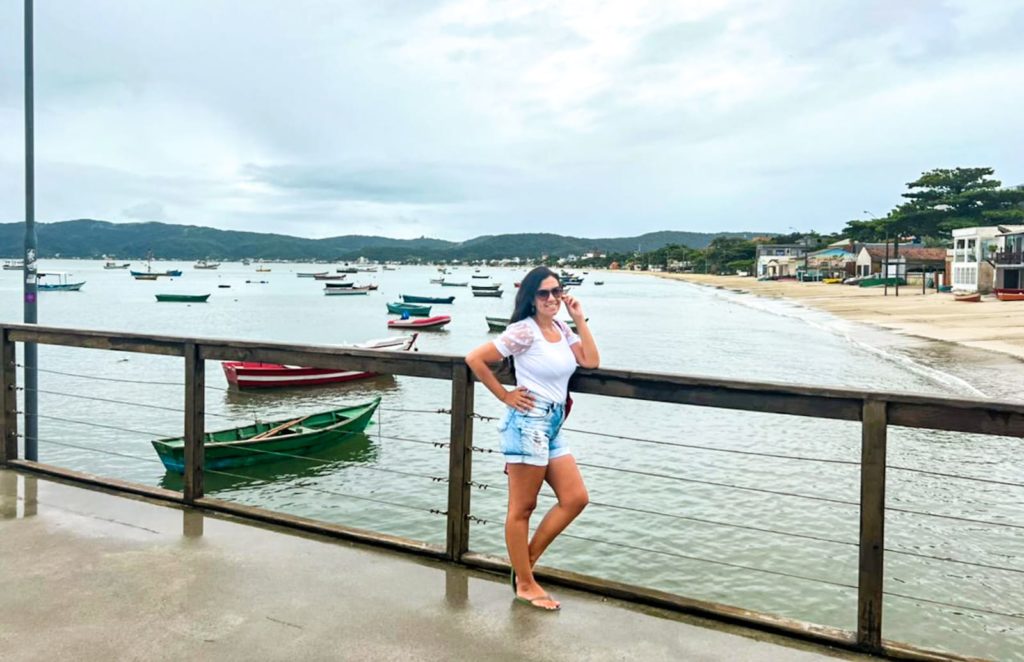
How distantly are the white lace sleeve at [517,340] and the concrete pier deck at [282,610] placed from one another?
1298mm

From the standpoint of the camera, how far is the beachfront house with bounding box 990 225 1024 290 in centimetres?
6128

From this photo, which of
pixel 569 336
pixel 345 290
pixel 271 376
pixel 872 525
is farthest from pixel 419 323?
pixel 345 290

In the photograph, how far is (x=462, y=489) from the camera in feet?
15.5

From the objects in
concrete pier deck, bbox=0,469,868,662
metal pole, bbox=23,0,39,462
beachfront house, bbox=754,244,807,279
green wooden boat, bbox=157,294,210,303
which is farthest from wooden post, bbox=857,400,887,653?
beachfront house, bbox=754,244,807,279

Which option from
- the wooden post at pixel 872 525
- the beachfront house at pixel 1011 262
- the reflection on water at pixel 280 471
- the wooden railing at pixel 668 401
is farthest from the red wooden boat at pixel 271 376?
the beachfront house at pixel 1011 262

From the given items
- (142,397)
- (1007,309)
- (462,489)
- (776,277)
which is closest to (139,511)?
(462,489)

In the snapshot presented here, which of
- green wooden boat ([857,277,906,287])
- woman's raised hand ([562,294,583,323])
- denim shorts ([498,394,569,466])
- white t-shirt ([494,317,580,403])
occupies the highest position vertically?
green wooden boat ([857,277,906,287])

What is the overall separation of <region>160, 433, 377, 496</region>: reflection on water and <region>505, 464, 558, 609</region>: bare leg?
Result: 8.73 m

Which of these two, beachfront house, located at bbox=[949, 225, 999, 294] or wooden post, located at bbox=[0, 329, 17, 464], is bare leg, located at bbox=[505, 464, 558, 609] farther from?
beachfront house, located at bbox=[949, 225, 999, 294]

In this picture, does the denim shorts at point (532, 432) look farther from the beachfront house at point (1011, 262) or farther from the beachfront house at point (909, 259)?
the beachfront house at point (909, 259)

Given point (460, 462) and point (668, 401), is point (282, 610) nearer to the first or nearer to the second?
point (460, 462)

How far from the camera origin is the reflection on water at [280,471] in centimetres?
1325

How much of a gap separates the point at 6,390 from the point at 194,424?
6.80 feet

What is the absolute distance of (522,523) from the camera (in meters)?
4.12
